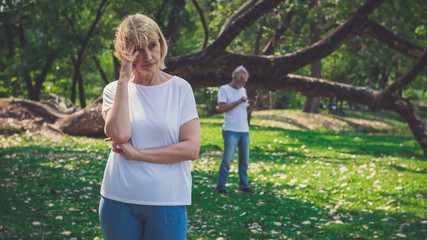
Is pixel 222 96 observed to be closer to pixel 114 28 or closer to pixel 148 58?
pixel 148 58

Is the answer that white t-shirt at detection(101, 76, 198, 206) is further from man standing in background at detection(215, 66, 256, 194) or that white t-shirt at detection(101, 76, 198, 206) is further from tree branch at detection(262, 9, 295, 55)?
tree branch at detection(262, 9, 295, 55)

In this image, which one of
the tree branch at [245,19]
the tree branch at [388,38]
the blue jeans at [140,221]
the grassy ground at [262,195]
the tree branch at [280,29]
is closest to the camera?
the blue jeans at [140,221]

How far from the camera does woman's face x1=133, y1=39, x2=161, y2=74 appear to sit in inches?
102

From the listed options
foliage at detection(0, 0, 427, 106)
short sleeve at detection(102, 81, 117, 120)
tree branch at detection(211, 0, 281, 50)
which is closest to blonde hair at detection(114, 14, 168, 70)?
short sleeve at detection(102, 81, 117, 120)

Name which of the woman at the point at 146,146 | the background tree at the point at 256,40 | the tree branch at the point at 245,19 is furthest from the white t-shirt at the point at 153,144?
the tree branch at the point at 245,19

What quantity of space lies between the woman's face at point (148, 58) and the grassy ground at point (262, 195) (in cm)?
373

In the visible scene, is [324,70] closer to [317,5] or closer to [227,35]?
[317,5]

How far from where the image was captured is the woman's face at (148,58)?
258cm

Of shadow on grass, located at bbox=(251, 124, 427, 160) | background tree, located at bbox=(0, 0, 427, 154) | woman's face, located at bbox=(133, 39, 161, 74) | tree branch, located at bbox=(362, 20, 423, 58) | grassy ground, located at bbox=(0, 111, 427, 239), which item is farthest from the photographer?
shadow on grass, located at bbox=(251, 124, 427, 160)

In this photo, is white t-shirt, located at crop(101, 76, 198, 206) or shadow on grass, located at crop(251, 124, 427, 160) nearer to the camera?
white t-shirt, located at crop(101, 76, 198, 206)

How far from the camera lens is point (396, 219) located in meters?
6.79

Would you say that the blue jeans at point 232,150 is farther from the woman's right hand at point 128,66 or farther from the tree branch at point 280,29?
the tree branch at point 280,29

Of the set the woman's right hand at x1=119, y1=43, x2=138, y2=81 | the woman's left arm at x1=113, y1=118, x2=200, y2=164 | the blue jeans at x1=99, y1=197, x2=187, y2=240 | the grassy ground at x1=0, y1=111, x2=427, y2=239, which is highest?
the woman's right hand at x1=119, y1=43, x2=138, y2=81

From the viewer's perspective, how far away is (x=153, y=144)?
255 centimetres
